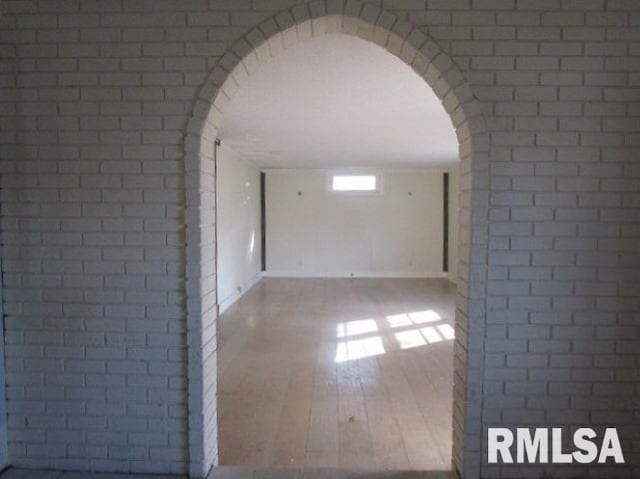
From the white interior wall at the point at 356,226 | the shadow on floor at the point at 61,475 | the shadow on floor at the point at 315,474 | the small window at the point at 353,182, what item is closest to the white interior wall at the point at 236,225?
the white interior wall at the point at 356,226

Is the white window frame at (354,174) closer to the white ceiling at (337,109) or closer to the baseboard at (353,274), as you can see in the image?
the baseboard at (353,274)

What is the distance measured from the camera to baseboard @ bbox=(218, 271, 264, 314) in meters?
6.57

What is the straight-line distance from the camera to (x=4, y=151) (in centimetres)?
200

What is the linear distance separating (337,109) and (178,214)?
9.13 feet

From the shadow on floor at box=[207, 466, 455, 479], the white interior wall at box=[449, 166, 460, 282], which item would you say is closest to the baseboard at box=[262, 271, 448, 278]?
the white interior wall at box=[449, 166, 460, 282]

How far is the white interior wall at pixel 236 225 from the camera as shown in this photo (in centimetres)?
669

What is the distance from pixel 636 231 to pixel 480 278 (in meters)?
0.74

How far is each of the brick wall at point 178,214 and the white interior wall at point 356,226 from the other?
27.1 ft

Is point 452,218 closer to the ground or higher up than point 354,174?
closer to the ground

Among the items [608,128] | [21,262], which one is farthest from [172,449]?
[608,128]

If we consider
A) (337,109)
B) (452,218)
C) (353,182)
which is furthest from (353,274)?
(337,109)

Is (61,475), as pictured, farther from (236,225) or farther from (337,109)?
(236,225)

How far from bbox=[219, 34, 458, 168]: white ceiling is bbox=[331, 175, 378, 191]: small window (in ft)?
7.26

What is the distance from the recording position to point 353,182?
10.2m
